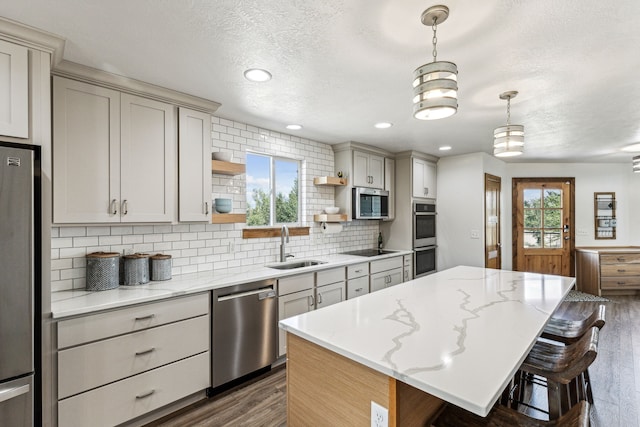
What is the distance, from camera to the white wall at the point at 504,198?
507cm

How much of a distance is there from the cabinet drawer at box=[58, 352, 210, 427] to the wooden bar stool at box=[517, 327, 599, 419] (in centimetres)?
216

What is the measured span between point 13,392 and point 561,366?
9.00 feet

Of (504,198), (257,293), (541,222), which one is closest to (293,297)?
(257,293)

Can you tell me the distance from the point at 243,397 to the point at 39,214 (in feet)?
6.26

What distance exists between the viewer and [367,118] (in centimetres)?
324

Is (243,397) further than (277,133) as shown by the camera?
No

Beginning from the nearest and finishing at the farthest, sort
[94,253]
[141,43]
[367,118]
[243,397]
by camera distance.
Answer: [141,43], [94,253], [243,397], [367,118]

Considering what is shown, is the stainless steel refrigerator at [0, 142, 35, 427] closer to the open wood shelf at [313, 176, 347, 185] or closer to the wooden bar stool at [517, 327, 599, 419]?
the wooden bar stool at [517, 327, 599, 419]

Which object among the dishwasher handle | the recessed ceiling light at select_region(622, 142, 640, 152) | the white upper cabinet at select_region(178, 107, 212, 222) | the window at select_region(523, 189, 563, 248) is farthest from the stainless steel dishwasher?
the window at select_region(523, 189, 563, 248)

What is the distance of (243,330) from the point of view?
2.70 meters

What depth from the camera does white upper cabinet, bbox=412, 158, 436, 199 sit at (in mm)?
4938

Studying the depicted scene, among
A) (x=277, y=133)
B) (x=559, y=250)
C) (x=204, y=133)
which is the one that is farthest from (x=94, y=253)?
(x=559, y=250)

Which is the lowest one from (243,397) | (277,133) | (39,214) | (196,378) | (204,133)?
(243,397)

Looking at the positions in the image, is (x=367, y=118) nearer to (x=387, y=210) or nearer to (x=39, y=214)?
(x=387, y=210)
